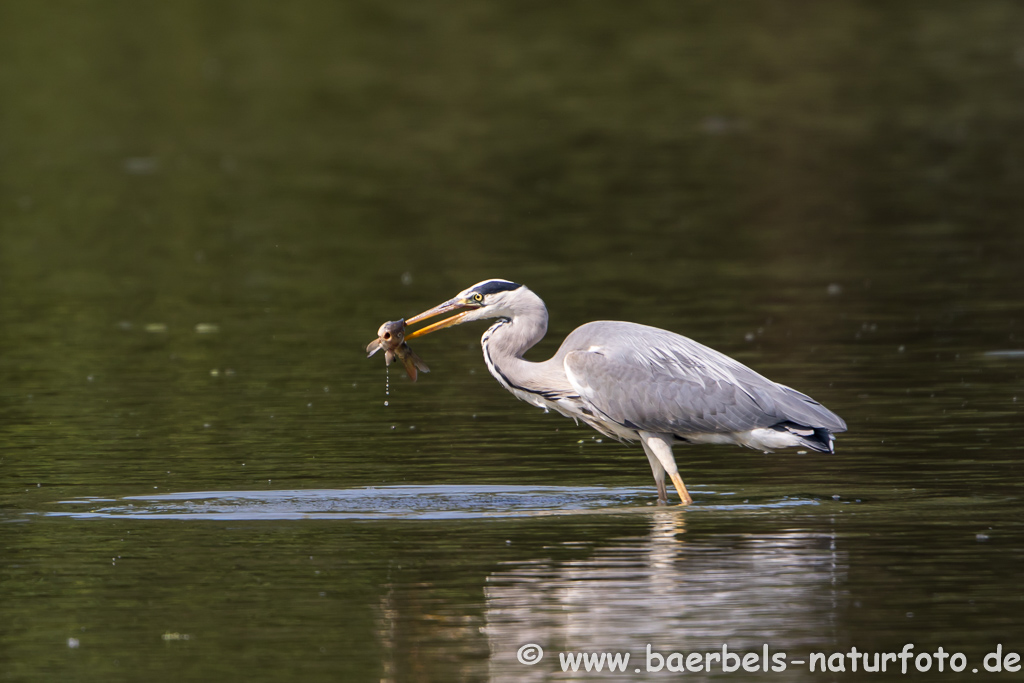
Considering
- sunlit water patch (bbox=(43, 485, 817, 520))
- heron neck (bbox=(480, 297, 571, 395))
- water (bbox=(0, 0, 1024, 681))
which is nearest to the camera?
water (bbox=(0, 0, 1024, 681))

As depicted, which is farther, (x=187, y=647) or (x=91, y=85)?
(x=91, y=85)

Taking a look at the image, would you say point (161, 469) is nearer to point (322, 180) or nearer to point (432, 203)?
point (432, 203)

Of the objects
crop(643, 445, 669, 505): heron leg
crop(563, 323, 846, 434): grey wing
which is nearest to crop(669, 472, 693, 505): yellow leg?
crop(643, 445, 669, 505): heron leg

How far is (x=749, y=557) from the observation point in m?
10.7

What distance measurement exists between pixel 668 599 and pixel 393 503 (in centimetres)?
304

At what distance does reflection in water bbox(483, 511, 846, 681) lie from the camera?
9.07 m

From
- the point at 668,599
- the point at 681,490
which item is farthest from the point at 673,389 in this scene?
the point at 668,599

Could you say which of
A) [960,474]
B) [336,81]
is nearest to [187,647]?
[960,474]

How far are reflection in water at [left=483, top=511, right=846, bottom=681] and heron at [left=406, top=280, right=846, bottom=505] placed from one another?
132 cm

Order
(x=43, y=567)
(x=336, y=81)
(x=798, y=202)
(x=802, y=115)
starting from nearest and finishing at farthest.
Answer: (x=43, y=567) → (x=798, y=202) → (x=802, y=115) → (x=336, y=81)

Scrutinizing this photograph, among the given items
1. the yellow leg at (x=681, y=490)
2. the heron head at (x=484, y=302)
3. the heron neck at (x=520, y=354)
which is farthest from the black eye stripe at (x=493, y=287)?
the yellow leg at (x=681, y=490)

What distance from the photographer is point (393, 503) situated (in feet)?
40.8

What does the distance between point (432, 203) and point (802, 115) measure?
12351 mm

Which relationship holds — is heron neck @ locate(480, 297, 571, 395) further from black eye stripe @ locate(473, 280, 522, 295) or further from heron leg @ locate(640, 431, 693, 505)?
heron leg @ locate(640, 431, 693, 505)
